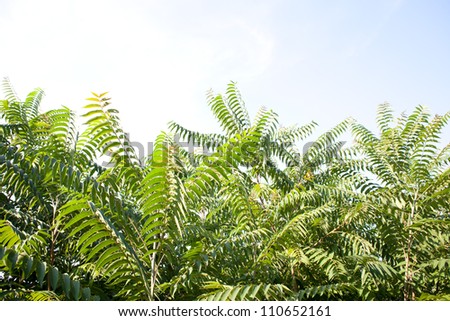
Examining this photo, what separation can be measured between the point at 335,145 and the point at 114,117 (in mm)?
3855

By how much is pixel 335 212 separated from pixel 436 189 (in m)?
1.08

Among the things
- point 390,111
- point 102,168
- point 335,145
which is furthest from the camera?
point 335,145

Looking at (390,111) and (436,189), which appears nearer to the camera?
(436,189)

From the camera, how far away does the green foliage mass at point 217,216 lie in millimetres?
3330

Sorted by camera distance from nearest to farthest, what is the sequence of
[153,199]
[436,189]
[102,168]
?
[153,199]
[436,189]
[102,168]

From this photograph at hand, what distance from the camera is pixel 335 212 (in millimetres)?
5078

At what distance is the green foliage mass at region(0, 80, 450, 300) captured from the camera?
3.33m

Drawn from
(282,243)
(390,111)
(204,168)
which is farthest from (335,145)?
(204,168)

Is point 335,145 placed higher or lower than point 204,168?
higher

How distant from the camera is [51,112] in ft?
17.0

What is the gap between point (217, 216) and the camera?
19.0 feet
